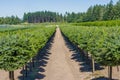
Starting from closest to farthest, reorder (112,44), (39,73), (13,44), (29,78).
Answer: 1. (112,44)
2. (13,44)
3. (29,78)
4. (39,73)

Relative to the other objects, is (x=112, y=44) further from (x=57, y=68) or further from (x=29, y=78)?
(x=57, y=68)

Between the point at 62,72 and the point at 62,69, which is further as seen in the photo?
the point at 62,69

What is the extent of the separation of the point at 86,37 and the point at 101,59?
12740 mm

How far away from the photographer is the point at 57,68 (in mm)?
39719

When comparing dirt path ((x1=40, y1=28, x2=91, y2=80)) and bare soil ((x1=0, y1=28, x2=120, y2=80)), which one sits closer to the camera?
bare soil ((x1=0, y1=28, x2=120, y2=80))

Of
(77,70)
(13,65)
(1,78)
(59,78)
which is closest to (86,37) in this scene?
(77,70)

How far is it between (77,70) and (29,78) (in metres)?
7.40

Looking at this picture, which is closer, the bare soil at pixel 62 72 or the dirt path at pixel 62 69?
the bare soil at pixel 62 72

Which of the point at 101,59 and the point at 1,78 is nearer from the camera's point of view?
the point at 101,59

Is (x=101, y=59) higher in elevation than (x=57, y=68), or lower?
higher

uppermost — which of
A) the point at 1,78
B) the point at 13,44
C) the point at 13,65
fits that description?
the point at 13,44

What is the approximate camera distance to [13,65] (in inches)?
993

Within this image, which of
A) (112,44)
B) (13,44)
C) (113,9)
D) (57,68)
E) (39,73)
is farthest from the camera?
(113,9)

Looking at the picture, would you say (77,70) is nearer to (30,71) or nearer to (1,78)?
(30,71)
